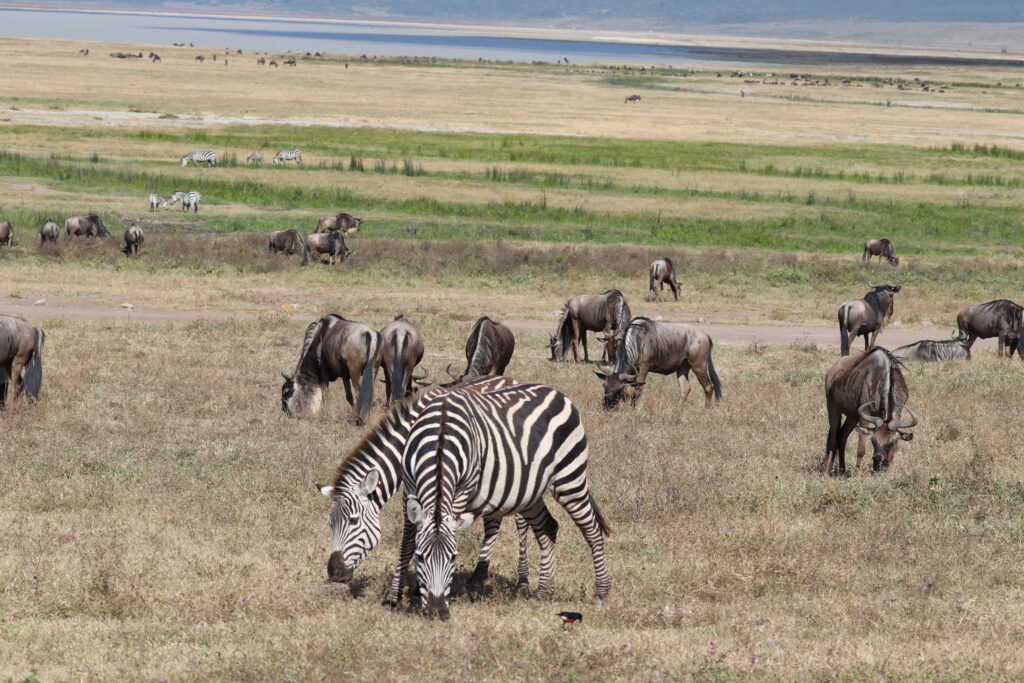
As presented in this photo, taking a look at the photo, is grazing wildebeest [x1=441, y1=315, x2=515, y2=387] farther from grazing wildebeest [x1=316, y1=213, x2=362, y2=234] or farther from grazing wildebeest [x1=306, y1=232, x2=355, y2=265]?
grazing wildebeest [x1=316, y1=213, x2=362, y2=234]

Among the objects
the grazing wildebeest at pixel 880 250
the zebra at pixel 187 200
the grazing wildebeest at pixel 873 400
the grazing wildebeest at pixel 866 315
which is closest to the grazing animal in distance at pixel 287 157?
the zebra at pixel 187 200

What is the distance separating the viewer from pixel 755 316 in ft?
99.2

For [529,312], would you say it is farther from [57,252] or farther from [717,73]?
[717,73]

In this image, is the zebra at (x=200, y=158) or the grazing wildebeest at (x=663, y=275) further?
A: the zebra at (x=200, y=158)

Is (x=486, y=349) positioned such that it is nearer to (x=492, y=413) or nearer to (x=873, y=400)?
(x=873, y=400)

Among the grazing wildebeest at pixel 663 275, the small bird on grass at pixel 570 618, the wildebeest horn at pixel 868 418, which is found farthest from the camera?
the grazing wildebeest at pixel 663 275

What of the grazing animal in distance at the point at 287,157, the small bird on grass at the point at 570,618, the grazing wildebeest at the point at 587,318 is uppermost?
the grazing animal in distance at the point at 287,157

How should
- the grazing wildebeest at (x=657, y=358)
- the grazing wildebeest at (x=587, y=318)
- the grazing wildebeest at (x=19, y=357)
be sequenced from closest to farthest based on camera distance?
the grazing wildebeest at (x=19, y=357) → the grazing wildebeest at (x=657, y=358) → the grazing wildebeest at (x=587, y=318)

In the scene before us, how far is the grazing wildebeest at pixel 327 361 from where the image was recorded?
17.0 metres

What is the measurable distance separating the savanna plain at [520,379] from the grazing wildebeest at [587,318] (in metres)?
0.99

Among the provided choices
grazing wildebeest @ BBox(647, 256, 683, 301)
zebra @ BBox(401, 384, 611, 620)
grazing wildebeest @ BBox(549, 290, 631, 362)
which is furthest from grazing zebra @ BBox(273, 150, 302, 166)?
zebra @ BBox(401, 384, 611, 620)

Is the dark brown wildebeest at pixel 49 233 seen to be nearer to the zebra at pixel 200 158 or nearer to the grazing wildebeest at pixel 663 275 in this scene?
the grazing wildebeest at pixel 663 275

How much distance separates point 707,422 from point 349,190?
34229 mm

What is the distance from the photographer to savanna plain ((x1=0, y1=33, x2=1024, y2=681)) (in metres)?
8.98
